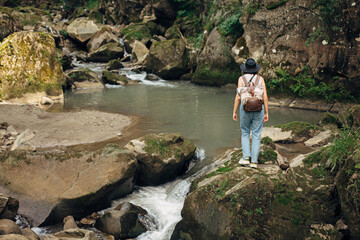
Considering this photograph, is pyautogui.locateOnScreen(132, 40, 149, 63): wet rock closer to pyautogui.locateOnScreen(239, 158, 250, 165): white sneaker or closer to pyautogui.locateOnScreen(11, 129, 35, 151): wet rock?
pyautogui.locateOnScreen(11, 129, 35, 151): wet rock

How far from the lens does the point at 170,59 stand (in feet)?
71.8

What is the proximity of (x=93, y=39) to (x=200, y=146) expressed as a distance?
23.0 metres

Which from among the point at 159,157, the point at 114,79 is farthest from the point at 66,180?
the point at 114,79

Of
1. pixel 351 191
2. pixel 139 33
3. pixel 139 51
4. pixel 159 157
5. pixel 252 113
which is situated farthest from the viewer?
pixel 139 33

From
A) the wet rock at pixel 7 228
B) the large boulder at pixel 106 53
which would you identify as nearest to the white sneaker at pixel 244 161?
the wet rock at pixel 7 228

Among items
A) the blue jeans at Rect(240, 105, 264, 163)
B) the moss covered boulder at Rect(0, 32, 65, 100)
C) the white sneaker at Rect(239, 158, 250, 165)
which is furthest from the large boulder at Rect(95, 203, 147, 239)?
the moss covered boulder at Rect(0, 32, 65, 100)

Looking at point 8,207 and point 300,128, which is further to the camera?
point 300,128

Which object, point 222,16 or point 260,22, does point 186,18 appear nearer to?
point 222,16

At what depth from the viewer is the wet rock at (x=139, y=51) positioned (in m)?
26.1

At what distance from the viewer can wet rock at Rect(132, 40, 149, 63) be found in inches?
1029

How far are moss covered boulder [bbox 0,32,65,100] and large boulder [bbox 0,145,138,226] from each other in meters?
8.34

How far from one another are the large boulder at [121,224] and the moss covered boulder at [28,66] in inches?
397

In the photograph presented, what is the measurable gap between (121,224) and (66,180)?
1546 millimetres

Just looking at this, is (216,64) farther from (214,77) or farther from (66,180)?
(66,180)
